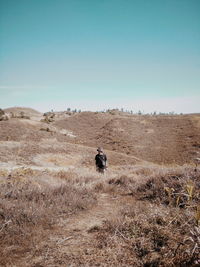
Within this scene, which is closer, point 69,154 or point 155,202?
point 155,202

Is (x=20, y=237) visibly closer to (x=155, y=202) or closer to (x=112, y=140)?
(x=155, y=202)

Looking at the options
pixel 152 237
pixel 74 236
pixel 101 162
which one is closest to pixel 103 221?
pixel 74 236

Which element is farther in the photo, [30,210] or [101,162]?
[101,162]

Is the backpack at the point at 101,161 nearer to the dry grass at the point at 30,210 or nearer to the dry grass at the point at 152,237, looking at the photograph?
the dry grass at the point at 30,210

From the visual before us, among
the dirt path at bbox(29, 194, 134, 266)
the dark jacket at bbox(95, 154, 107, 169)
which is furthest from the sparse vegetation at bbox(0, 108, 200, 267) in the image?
the dark jacket at bbox(95, 154, 107, 169)

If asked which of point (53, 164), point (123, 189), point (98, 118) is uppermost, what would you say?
point (98, 118)

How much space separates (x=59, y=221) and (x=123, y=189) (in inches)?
126

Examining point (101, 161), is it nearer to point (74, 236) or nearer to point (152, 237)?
point (74, 236)

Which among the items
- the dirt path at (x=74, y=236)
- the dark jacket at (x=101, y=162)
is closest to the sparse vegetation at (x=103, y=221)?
the dirt path at (x=74, y=236)

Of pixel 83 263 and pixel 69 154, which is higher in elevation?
pixel 83 263

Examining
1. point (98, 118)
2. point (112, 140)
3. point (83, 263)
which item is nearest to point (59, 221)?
point (83, 263)

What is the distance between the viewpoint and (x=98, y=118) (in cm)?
5466

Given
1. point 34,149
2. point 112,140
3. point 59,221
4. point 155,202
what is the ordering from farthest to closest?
point 112,140, point 34,149, point 155,202, point 59,221

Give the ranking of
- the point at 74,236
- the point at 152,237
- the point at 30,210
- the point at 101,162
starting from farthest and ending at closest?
1. the point at 101,162
2. the point at 30,210
3. the point at 74,236
4. the point at 152,237
